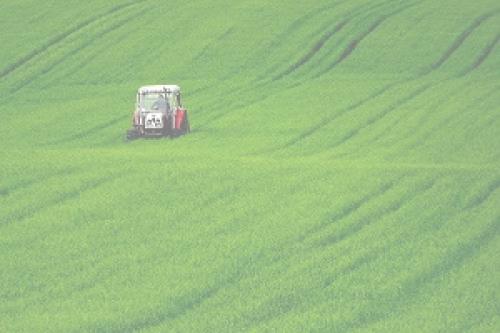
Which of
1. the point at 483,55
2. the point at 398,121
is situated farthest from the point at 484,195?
the point at 483,55

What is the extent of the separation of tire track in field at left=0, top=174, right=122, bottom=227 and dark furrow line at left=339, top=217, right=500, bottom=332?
700 centimetres

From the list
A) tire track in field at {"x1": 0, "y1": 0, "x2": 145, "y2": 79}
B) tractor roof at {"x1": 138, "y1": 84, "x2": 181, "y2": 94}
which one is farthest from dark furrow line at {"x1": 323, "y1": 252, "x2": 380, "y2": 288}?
tire track in field at {"x1": 0, "y1": 0, "x2": 145, "y2": 79}

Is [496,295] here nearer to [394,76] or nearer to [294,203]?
[294,203]

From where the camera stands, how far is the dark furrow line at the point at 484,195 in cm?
2050

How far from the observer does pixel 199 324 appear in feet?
45.7

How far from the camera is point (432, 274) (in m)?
16.1

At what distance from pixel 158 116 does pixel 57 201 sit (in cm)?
1238

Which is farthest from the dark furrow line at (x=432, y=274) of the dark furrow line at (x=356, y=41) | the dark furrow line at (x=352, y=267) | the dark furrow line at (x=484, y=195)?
the dark furrow line at (x=356, y=41)

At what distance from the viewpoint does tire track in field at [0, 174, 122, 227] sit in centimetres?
1945

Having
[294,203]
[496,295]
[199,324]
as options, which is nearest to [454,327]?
[496,295]

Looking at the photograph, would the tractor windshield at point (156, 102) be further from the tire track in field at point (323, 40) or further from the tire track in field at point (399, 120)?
the tire track in field at point (323, 40)

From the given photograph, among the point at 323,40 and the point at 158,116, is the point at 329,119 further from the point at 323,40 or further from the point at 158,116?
the point at 323,40

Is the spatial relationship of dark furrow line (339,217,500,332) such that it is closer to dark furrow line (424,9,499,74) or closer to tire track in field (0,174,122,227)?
tire track in field (0,174,122,227)

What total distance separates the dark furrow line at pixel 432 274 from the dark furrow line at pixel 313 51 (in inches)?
1039
